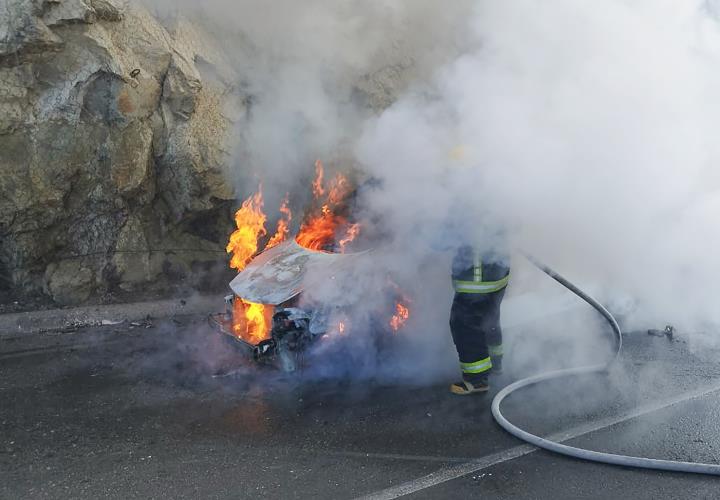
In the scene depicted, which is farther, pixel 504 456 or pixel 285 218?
pixel 285 218

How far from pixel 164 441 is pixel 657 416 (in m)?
3.52

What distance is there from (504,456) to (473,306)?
1.26 meters

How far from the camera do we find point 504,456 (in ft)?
12.8

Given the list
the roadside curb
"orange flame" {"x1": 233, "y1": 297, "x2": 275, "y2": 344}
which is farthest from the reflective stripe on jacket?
the roadside curb

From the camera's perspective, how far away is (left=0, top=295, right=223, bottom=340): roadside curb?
6.54 metres

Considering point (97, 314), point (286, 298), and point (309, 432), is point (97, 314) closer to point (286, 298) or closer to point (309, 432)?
point (286, 298)

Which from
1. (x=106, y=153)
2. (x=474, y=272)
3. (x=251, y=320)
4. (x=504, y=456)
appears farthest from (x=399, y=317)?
(x=106, y=153)

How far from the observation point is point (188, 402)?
185 inches

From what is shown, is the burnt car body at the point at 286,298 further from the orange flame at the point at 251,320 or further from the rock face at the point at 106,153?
the rock face at the point at 106,153

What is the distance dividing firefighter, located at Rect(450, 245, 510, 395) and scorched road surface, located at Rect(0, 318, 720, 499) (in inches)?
8.3

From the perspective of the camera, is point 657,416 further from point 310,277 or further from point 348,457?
point 310,277

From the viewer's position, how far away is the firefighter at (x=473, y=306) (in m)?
4.80

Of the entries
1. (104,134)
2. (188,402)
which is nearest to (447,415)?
(188,402)

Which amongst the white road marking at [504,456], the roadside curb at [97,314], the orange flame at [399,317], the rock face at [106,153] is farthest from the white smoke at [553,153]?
the roadside curb at [97,314]
